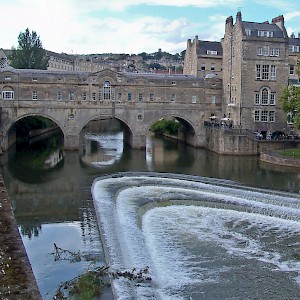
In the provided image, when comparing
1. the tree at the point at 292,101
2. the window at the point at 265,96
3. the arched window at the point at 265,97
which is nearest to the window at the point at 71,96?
the arched window at the point at 265,97

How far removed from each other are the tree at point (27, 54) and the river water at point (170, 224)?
125 feet

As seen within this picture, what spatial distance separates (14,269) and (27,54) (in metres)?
67.8

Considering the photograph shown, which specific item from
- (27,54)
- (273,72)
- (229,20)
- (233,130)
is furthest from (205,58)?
(27,54)

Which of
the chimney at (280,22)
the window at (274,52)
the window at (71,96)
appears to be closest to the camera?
the window at (71,96)

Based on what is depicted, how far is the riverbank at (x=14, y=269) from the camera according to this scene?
13.5 m

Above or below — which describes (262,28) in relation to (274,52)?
above

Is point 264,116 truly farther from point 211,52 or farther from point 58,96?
point 58,96

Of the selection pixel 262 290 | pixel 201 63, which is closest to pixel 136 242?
pixel 262 290

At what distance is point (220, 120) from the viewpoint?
183 feet

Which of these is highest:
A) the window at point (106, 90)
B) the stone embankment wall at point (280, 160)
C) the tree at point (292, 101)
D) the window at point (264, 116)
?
the window at point (106, 90)

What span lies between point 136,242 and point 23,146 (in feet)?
131

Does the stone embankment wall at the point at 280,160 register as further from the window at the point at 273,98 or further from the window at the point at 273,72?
the window at the point at 273,72

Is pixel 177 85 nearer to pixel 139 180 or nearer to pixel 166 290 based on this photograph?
pixel 139 180

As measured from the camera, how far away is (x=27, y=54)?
257ft
